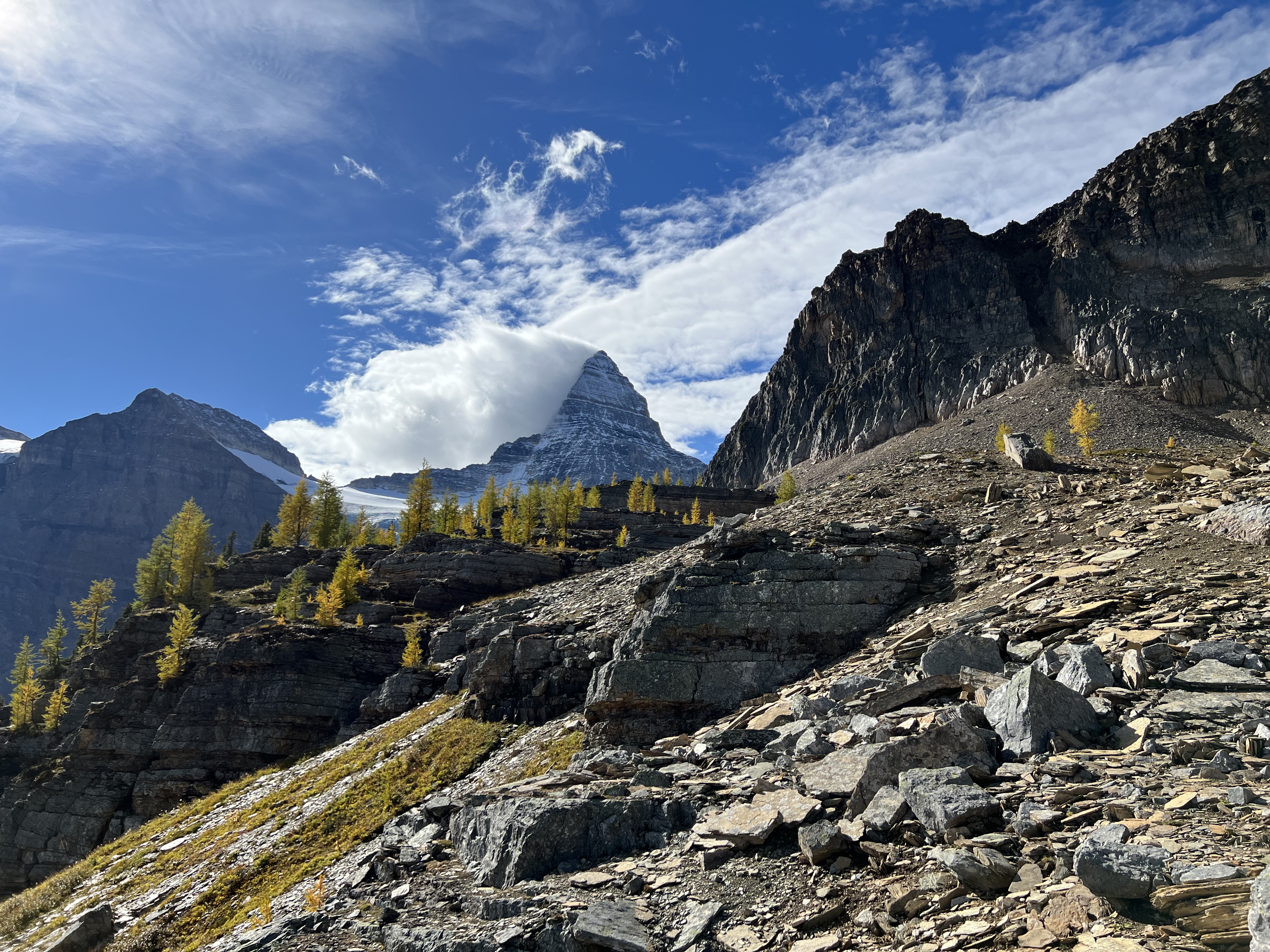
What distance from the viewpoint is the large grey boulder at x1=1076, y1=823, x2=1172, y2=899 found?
7.64 m

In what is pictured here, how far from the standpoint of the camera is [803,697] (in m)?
19.9

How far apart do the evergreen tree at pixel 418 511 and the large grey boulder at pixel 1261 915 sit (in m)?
126

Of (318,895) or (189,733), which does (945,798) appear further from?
(189,733)

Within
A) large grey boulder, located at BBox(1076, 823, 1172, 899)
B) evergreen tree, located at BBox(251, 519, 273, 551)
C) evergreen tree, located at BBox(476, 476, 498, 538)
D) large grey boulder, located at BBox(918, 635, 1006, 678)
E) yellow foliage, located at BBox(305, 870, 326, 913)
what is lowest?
yellow foliage, located at BBox(305, 870, 326, 913)

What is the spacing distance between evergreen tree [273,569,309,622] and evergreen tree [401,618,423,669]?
1358 centimetres

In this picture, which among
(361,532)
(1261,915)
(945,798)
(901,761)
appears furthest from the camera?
(361,532)

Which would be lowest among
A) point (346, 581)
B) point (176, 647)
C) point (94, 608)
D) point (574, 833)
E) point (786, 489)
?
point (176, 647)

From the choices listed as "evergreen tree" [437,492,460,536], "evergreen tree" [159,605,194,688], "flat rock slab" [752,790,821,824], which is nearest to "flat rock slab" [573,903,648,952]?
"flat rock slab" [752,790,821,824]

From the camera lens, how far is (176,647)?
69000mm

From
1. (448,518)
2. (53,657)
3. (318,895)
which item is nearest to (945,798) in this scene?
(318,895)

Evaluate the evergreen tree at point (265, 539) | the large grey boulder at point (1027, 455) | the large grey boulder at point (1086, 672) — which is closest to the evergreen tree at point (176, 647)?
the evergreen tree at point (265, 539)

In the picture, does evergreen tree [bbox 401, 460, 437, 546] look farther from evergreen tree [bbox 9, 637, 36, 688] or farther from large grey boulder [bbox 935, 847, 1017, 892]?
large grey boulder [bbox 935, 847, 1017, 892]

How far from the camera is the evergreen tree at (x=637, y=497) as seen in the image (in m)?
156

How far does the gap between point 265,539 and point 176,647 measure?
231 feet
